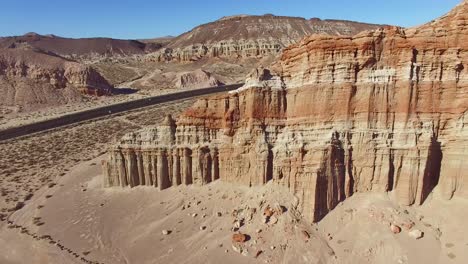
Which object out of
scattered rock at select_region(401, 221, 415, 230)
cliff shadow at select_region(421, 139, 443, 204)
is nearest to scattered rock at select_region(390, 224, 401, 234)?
scattered rock at select_region(401, 221, 415, 230)

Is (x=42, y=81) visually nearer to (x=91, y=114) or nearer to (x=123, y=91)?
(x=123, y=91)

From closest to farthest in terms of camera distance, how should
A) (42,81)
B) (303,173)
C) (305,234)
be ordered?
(305,234)
(303,173)
(42,81)

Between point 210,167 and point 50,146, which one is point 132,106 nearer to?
point 50,146

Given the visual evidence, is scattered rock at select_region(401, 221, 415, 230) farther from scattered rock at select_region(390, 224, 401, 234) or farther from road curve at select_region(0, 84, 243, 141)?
road curve at select_region(0, 84, 243, 141)

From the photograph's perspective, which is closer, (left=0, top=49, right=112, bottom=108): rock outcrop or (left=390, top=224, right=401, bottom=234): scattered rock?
(left=390, top=224, right=401, bottom=234): scattered rock

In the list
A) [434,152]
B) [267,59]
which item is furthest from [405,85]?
[267,59]

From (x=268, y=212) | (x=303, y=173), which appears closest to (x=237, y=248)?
(x=268, y=212)

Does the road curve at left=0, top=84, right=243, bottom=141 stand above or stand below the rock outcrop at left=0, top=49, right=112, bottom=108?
below
